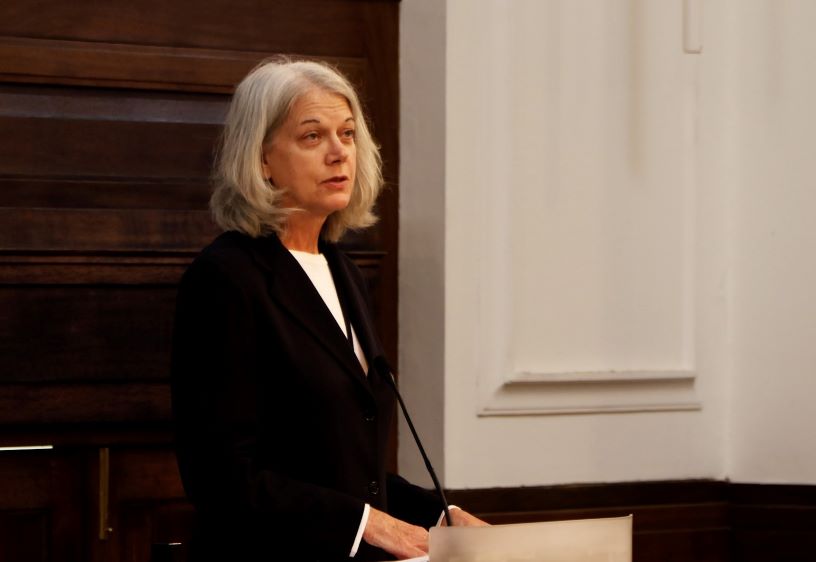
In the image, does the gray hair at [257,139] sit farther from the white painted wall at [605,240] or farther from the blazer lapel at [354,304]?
the white painted wall at [605,240]

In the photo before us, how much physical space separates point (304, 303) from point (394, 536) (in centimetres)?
41

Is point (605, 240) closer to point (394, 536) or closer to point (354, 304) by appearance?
point (354, 304)

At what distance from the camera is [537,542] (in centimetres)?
161

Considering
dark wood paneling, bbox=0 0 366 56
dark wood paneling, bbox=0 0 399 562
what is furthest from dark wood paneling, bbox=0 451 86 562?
dark wood paneling, bbox=0 0 366 56

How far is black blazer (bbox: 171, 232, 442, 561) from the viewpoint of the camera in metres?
1.94

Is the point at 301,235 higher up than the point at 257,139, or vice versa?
the point at 257,139

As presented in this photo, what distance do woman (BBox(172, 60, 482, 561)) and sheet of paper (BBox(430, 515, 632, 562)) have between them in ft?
1.17

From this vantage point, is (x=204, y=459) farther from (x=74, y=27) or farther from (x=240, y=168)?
(x=74, y=27)

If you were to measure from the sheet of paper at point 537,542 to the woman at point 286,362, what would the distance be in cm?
36

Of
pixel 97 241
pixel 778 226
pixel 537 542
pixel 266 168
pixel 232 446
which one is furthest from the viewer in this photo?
pixel 778 226

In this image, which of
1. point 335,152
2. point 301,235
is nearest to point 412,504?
point 301,235

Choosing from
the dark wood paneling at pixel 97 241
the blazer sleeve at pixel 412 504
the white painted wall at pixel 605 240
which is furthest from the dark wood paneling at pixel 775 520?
the blazer sleeve at pixel 412 504

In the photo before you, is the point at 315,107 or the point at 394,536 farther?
the point at 315,107

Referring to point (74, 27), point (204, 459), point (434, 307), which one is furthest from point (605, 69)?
point (204, 459)
